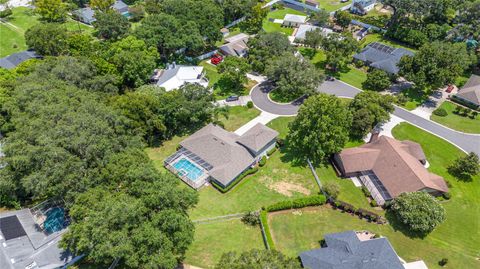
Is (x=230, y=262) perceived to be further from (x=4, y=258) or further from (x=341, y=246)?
(x=4, y=258)

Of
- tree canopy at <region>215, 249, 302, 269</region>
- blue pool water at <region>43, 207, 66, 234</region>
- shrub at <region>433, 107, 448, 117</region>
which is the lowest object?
blue pool water at <region>43, 207, 66, 234</region>

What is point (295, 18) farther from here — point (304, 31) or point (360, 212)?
point (360, 212)

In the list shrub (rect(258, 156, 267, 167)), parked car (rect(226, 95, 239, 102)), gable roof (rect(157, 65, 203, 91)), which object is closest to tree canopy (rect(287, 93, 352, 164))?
shrub (rect(258, 156, 267, 167))

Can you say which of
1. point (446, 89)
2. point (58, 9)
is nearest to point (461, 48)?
point (446, 89)

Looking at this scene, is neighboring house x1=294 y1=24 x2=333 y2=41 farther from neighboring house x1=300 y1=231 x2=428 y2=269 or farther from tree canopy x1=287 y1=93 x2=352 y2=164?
neighboring house x1=300 y1=231 x2=428 y2=269

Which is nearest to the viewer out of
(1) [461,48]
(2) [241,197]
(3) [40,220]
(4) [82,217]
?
(4) [82,217]

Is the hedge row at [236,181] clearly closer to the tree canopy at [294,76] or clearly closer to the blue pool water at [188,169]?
the blue pool water at [188,169]

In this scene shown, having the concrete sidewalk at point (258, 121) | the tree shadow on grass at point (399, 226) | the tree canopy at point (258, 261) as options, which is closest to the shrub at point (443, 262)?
the tree shadow on grass at point (399, 226)
